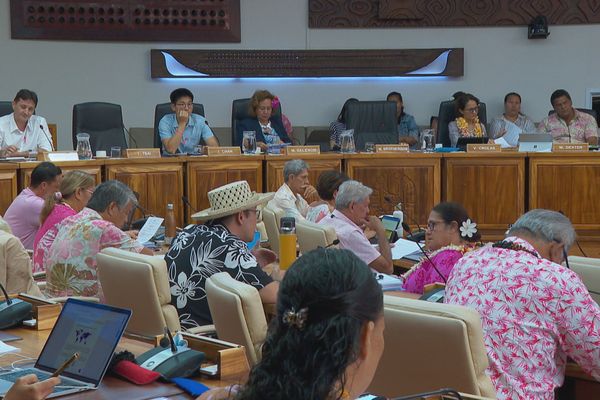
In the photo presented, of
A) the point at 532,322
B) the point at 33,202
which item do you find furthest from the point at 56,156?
the point at 532,322

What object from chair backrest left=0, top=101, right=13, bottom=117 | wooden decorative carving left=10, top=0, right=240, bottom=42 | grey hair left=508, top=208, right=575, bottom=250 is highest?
wooden decorative carving left=10, top=0, right=240, bottom=42

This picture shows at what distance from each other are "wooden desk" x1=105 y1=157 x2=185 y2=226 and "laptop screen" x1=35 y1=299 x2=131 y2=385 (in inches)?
Result: 187

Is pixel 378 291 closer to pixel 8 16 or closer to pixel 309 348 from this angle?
pixel 309 348

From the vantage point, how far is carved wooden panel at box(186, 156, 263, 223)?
292 inches

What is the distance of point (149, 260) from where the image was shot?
3264 mm

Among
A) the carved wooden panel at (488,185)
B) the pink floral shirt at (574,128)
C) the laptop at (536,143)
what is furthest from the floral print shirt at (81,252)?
the pink floral shirt at (574,128)

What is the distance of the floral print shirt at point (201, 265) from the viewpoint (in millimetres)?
3406

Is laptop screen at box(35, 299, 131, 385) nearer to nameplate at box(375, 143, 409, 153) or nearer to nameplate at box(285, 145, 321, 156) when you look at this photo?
nameplate at box(285, 145, 321, 156)

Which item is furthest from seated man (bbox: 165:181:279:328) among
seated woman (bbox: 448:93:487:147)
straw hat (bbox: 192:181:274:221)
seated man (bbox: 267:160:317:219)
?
seated woman (bbox: 448:93:487:147)

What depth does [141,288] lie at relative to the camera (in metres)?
3.31

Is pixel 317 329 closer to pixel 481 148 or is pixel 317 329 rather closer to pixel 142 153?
pixel 142 153

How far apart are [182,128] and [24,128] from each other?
128cm

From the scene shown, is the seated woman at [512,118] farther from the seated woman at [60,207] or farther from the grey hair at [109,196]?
the grey hair at [109,196]

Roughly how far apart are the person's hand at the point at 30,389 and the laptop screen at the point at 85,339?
0.83ft
